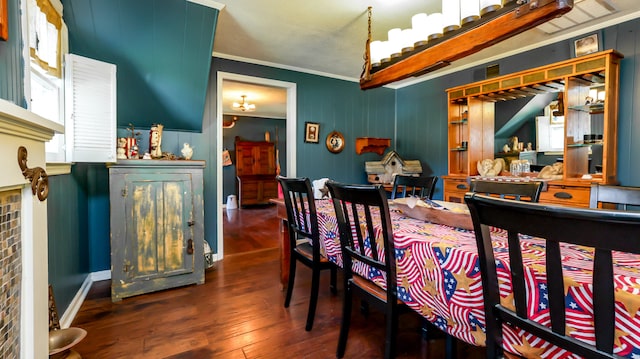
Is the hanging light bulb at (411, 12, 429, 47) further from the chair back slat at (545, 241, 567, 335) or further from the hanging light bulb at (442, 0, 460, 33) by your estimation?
the chair back slat at (545, 241, 567, 335)

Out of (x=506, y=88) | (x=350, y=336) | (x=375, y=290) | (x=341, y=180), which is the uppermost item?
(x=506, y=88)

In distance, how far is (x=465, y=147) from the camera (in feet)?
12.0

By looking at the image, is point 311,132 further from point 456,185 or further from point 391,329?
point 391,329

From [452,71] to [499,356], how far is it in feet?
12.7

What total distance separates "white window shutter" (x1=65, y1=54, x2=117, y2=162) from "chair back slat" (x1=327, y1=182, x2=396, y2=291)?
190 centimetres

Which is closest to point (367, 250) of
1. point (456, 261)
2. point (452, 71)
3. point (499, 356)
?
point (456, 261)

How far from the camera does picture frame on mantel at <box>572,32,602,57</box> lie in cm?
271

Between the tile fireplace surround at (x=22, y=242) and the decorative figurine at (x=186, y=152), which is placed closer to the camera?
the tile fireplace surround at (x=22, y=242)

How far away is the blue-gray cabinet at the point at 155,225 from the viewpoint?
7.85ft

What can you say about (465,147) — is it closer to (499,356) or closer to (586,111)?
(586,111)

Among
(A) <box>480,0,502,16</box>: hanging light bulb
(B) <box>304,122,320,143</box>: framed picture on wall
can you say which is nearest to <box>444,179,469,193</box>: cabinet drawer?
(B) <box>304,122,320,143</box>: framed picture on wall

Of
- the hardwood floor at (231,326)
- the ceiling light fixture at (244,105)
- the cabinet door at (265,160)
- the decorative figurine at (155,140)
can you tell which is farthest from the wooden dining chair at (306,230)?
the cabinet door at (265,160)

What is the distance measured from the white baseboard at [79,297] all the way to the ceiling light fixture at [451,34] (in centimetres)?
260

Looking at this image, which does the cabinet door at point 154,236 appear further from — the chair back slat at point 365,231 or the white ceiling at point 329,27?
the chair back slat at point 365,231
